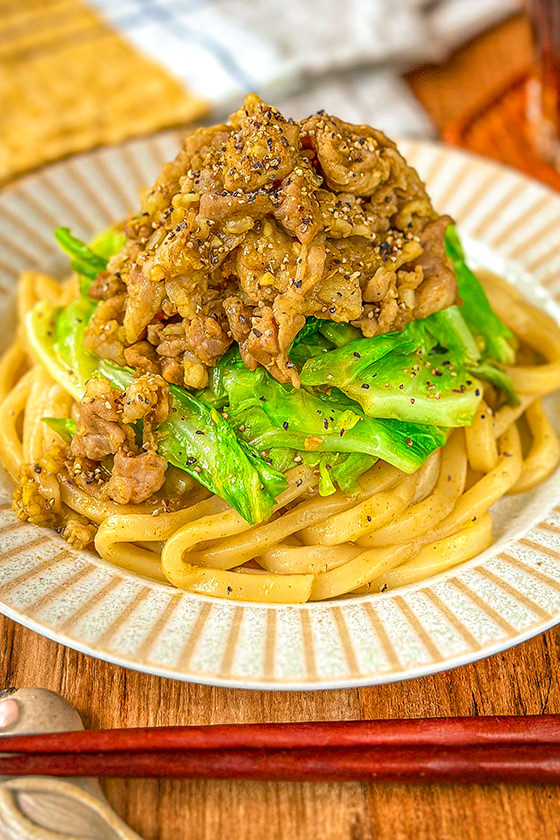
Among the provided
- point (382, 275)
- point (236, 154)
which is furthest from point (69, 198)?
point (382, 275)

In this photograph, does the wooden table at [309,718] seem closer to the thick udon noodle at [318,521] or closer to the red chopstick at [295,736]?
the red chopstick at [295,736]

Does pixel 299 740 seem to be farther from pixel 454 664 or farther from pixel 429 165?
pixel 429 165

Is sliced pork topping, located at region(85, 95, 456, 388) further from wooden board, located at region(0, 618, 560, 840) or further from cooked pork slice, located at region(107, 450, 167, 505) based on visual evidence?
wooden board, located at region(0, 618, 560, 840)

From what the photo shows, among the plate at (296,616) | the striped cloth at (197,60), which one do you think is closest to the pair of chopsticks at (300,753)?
the plate at (296,616)

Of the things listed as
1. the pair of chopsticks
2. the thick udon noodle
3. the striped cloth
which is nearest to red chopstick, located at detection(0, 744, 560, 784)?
the pair of chopsticks

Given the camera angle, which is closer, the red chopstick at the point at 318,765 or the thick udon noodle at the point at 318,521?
the red chopstick at the point at 318,765
